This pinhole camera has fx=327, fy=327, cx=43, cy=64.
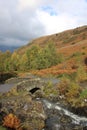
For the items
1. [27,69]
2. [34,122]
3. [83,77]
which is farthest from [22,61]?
[34,122]

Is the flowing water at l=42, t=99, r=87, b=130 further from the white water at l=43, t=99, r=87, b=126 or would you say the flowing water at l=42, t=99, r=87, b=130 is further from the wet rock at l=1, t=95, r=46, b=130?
the wet rock at l=1, t=95, r=46, b=130

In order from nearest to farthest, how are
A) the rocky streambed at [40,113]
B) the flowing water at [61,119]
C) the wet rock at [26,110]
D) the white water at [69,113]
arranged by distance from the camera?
1. the wet rock at [26,110]
2. the rocky streambed at [40,113]
3. the flowing water at [61,119]
4. the white water at [69,113]

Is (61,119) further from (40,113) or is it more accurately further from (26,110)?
(26,110)

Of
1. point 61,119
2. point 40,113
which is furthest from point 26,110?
point 61,119

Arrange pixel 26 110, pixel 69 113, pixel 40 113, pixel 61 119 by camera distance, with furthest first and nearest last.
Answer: pixel 69 113
pixel 61 119
pixel 40 113
pixel 26 110

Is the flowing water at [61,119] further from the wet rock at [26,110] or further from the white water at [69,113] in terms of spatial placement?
the wet rock at [26,110]

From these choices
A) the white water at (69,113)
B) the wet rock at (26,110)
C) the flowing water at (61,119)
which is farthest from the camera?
the white water at (69,113)

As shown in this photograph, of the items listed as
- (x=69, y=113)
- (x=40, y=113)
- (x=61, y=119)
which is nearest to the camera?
(x=40, y=113)

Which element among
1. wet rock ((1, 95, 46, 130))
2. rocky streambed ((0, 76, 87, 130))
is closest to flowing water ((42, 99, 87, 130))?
rocky streambed ((0, 76, 87, 130))

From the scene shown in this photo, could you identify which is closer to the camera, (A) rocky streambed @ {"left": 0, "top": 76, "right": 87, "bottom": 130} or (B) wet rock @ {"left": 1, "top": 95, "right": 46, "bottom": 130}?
(B) wet rock @ {"left": 1, "top": 95, "right": 46, "bottom": 130}

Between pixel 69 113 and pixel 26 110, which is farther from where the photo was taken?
pixel 69 113

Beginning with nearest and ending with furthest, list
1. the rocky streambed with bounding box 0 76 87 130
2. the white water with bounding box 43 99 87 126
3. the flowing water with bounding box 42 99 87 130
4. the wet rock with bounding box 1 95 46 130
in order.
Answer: the wet rock with bounding box 1 95 46 130 < the rocky streambed with bounding box 0 76 87 130 < the flowing water with bounding box 42 99 87 130 < the white water with bounding box 43 99 87 126

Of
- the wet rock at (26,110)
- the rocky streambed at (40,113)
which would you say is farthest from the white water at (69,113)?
the wet rock at (26,110)

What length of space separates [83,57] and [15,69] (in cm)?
2871
